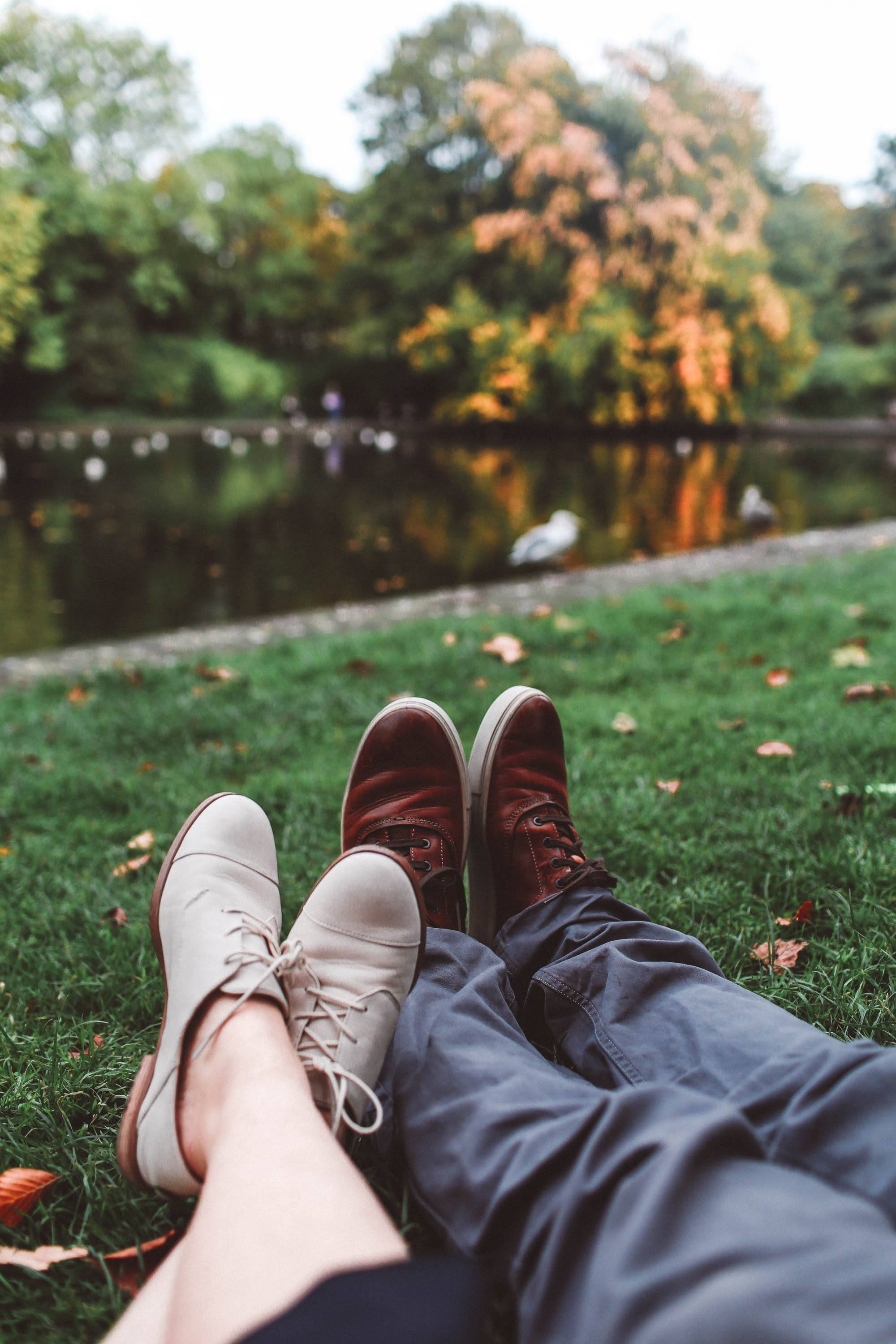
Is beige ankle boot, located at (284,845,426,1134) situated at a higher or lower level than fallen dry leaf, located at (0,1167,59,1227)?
higher

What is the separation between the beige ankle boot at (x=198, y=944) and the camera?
915 mm

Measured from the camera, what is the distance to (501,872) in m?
1.40

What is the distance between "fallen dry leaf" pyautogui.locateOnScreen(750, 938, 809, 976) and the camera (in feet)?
4.37

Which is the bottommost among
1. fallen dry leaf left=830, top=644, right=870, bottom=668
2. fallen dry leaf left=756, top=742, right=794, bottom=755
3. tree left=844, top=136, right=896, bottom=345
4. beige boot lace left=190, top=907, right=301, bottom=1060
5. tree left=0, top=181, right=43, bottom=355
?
fallen dry leaf left=756, top=742, right=794, bottom=755

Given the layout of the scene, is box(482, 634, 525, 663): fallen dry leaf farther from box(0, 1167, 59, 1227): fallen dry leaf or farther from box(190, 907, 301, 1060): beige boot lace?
box(0, 1167, 59, 1227): fallen dry leaf

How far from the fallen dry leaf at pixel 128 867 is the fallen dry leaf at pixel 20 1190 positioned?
72cm

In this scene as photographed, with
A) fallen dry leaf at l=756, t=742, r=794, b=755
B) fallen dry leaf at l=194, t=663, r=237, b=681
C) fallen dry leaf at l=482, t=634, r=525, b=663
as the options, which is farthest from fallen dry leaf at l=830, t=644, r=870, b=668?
fallen dry leaf at l=194, t=663, r=237, b=681

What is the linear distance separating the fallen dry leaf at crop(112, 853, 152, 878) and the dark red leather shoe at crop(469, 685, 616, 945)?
0.66 meters

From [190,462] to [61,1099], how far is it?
39.0 ft

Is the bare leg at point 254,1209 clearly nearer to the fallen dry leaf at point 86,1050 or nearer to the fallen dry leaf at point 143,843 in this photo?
the fallen dry leaf at point 86,1050

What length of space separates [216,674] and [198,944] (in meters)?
1.83

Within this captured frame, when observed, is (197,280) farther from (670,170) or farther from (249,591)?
(249,591)

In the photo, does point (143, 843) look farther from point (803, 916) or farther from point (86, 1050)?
point (803, 916)

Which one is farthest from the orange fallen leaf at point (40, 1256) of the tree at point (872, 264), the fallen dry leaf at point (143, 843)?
the tree at point (872, 264)
